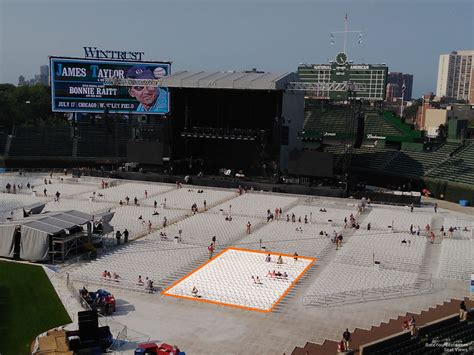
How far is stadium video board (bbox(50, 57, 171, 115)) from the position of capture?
7112 centimetres

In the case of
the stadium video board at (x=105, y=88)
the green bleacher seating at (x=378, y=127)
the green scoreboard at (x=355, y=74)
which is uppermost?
the green scoreboard at (x=355, y=74)

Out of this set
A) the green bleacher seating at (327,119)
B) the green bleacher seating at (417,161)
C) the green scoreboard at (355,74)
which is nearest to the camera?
the green bleacher seating at (417,161)

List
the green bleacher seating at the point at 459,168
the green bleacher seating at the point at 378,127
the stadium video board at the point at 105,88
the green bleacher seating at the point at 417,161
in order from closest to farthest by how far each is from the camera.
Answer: the green bleacher seating at the point at 459,168
the green bleacher seating at the point at 417,161
the stadium video board at the point at 105,88
the green bleacher seating at the point at 378,127

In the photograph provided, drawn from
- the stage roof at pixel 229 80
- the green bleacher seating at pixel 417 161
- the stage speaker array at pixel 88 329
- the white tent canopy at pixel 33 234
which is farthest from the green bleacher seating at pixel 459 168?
the stage speaker array at pixel 88 329

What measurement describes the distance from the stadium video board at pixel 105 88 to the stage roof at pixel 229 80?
5340 mm

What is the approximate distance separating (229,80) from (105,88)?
64.5ft

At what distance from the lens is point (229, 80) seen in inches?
2475

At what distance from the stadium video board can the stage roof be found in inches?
210

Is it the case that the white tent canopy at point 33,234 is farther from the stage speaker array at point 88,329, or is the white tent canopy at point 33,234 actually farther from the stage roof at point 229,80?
the stage roof at point 229,80

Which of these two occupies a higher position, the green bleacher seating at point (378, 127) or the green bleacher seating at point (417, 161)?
the green bleacher seating at point (378, 127)

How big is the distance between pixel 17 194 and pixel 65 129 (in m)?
25.3

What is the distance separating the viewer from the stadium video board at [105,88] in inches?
2800

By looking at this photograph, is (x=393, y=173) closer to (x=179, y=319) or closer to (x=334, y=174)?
(x=334, y=174)

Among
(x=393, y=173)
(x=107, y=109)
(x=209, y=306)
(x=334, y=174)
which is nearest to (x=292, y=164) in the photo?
(x=334, y=174)
